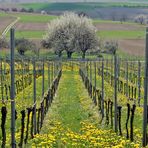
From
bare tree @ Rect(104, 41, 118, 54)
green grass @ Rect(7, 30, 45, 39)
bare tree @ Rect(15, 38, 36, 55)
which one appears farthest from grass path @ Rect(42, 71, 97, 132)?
green grass @ Rect(7, 30, 45, 39)

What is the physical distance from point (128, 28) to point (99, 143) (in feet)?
337

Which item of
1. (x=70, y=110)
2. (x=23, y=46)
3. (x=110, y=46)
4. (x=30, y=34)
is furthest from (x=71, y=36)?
(x=70, y=110)

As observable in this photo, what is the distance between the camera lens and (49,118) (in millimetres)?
18859

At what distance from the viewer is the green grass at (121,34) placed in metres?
99.5

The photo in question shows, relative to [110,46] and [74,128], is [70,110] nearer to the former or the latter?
[74,128]

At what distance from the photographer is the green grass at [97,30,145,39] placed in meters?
99.5

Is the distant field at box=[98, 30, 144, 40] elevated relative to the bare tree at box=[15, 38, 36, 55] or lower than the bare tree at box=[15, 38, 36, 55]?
elevated

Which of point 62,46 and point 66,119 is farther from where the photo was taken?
point 62,46

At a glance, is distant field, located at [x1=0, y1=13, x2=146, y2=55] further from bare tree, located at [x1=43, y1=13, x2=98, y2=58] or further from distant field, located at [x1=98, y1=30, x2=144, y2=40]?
bare tree, located at [x1=43, y1=13, x2=98, y2=58]

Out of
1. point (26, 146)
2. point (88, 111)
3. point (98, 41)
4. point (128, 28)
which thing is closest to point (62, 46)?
point (98, 41)

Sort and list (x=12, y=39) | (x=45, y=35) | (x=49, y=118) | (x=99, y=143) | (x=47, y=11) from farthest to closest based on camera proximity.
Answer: (x=47, y=11) < (x=45, y=35) < (x=49, y=118) < (x=99, y=143) < (x=12, y=39)

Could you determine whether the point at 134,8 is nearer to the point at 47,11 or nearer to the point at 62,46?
the point at 47,11

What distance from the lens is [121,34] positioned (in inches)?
4122

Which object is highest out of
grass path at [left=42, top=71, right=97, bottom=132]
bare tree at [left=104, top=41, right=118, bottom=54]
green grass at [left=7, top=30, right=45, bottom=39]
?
green grass at [left=7, top=30, right=45, bottom=39]
